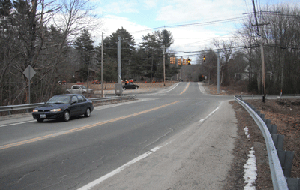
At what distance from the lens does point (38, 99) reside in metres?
22.7

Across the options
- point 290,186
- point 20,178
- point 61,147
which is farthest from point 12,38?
point 290,186

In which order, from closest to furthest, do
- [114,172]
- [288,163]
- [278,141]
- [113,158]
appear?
[288,163] < [114,172] < [278,141] < [113,158]

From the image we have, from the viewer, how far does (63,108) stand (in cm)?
1363

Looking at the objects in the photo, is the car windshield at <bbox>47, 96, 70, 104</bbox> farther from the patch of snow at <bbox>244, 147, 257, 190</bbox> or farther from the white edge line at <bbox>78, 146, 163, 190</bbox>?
the patch of snow at <bbox>244, 147, 257, 190</bbox>

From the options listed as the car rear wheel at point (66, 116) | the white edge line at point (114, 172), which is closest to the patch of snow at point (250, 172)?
the white edge line at point (114, 172)

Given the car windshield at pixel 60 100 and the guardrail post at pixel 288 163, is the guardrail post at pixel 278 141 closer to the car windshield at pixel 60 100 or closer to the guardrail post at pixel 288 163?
the guardrail post at pixel 288 163

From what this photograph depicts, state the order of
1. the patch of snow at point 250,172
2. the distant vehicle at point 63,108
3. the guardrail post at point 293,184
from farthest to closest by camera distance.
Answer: the distant vehicle at point 63,108 < the patch of snow at point 250,172 < the guardrail post at point 293,184

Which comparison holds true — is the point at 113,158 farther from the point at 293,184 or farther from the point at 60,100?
the point at 60,100

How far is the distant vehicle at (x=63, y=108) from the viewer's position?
43.4ft

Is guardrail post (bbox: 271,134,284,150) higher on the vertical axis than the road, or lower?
higher

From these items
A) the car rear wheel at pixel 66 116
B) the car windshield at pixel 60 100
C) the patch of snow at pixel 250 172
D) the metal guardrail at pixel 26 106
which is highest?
the car windshield at pixel 60 100

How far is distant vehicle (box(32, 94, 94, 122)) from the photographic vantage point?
13.2 metres

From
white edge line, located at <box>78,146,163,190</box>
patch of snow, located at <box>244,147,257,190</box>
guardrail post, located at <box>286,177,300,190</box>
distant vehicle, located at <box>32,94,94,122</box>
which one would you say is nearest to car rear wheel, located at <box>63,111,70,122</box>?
distant vehicle, located at <box>32,94,94,122</box>

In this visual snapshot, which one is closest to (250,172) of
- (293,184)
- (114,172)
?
(293,184)
